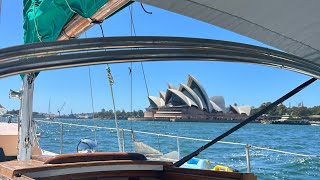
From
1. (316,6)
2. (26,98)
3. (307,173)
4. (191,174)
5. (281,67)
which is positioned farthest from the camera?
(307,173)

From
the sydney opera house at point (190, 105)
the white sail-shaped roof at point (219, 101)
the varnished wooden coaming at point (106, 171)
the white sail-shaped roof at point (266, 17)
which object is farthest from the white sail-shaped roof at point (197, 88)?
the white sail-shaped roof at point (266, 17)

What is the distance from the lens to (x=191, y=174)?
209 cm

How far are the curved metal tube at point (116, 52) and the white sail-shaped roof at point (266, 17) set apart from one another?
0.08 m

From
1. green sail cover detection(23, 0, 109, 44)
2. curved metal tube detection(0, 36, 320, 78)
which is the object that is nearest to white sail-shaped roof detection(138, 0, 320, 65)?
curved metal tube detection(0, 36, 320, 78)

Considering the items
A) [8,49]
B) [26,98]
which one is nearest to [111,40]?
[8,49]

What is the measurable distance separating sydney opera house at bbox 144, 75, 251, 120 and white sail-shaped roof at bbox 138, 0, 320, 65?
20852 millimetres

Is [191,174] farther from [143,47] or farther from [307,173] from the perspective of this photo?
[307,173]

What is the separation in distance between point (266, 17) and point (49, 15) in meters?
1.69

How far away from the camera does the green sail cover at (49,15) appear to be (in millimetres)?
2145

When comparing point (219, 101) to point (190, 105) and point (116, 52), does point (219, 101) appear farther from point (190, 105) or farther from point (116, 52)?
point (116, 52)

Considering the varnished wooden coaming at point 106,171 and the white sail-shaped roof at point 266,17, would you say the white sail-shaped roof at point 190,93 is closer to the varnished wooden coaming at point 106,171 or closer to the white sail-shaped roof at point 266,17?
the varnished wooden coaming at point 106,171

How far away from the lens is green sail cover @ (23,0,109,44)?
214 cm

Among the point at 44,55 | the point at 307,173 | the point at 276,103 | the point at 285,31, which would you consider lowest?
the point at 307,173

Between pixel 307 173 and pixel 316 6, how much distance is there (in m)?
7.55
